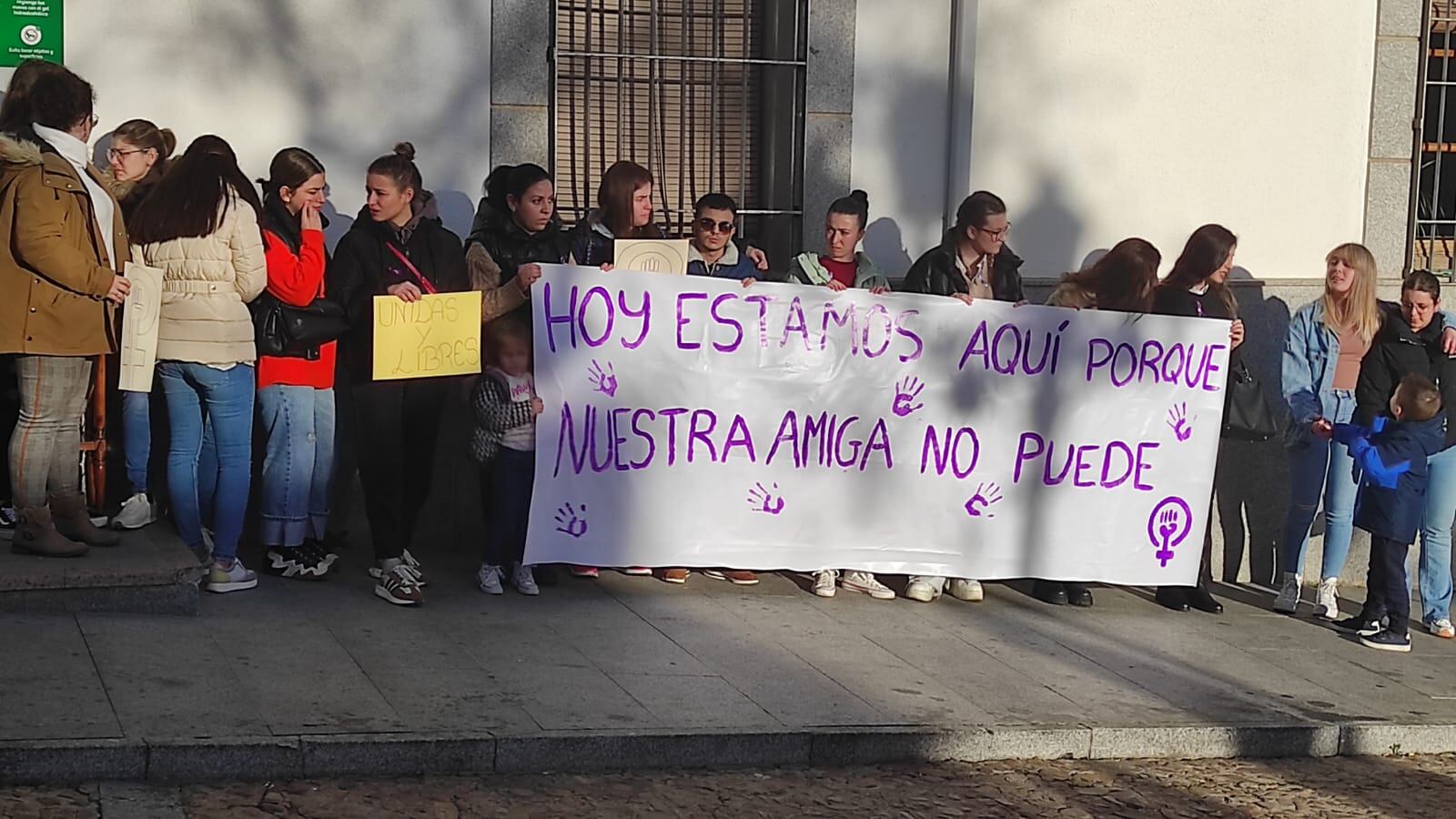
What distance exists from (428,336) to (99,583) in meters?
1.56

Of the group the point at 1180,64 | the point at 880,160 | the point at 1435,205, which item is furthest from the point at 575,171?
the point at 1435,205

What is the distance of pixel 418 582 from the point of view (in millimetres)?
7602

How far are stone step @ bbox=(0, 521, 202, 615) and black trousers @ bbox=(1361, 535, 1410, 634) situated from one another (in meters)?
5.03

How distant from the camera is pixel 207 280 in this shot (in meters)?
7.18

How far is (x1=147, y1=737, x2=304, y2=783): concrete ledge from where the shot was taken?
5.36 meters

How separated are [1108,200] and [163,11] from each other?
4.78m

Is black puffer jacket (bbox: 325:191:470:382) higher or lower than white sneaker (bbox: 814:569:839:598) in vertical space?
higher

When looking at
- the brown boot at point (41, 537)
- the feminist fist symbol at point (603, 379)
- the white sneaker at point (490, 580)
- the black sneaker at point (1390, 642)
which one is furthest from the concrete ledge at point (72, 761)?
the black sneaker at point (1390, 642)

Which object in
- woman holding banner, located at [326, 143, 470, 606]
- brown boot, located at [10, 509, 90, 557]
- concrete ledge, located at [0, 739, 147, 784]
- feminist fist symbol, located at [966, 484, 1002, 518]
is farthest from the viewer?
feminist fist symbol, located at [966, 484, 1002, 518]

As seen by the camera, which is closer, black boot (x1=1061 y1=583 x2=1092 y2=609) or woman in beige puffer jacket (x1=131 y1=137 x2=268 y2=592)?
woman in beige puffer jacket (x1=131 y1=137 x2=268 y2=592)

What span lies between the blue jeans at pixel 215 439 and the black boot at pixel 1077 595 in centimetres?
372

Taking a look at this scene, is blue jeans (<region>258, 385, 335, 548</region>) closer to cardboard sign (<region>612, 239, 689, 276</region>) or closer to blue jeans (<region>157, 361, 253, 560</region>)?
blue jeans (<region>157, 361, 253, 560</region>)

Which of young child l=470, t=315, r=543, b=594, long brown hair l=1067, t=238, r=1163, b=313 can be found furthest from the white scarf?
long brown hair l=1067, t=238, r=1163, b=313

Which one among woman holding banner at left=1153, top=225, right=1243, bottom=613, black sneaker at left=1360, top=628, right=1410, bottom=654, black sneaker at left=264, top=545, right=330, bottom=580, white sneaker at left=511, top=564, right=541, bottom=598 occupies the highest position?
woman holding banner at left=1153, top=225, right=1243, bottom=613
